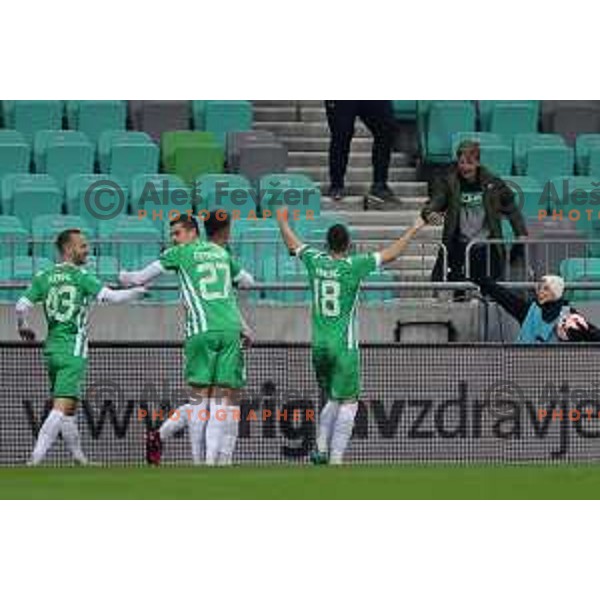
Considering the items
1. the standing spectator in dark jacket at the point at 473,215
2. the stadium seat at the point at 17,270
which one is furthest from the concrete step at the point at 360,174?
the stadium seat at the point at 17,270

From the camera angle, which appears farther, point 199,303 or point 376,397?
point 376,397

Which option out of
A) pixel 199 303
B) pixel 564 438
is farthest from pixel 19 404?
pixel 564 438

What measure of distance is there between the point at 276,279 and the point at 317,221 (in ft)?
3.95

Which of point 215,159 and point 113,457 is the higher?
point 215,159

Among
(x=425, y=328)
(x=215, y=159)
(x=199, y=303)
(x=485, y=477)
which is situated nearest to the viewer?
(x=485, y=477)

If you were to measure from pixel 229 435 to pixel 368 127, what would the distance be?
6.67m

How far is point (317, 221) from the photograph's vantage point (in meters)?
21.8

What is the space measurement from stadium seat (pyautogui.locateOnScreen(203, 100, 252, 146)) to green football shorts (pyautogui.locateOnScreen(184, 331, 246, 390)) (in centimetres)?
728

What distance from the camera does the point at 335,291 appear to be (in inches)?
704

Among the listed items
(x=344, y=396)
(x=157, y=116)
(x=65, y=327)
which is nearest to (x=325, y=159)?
(x=157, y=116)

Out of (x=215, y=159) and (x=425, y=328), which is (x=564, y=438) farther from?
(x=215, y=159)

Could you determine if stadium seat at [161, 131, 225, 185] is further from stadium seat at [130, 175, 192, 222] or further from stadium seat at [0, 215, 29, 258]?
stadium seat at [0, 215, 29, 258]

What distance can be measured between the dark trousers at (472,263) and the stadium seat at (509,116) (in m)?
4.02

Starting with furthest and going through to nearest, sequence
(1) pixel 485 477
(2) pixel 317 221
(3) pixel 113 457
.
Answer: (2) pixel 317 221 < (3) pixel 113 457 < (1) pixel 485 477
